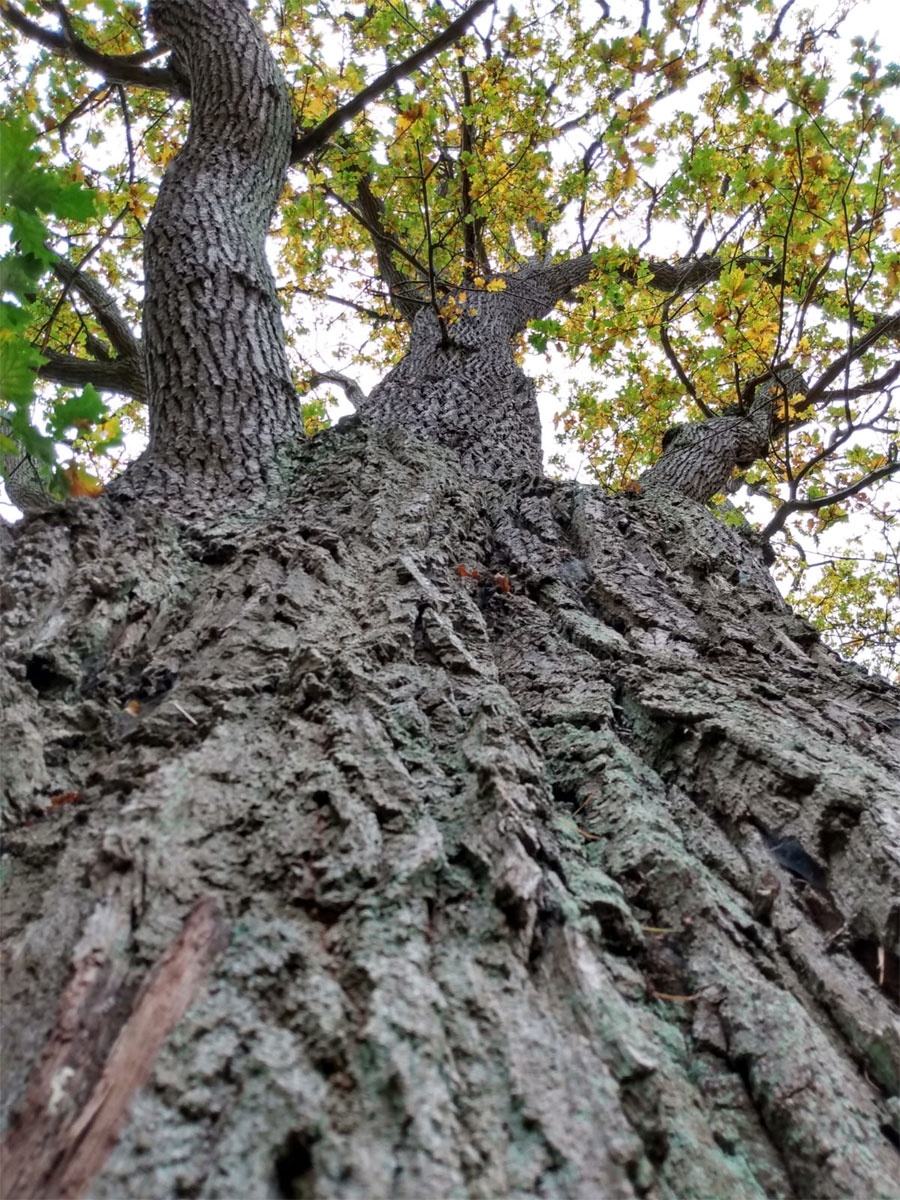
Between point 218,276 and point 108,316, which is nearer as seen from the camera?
point 218,276

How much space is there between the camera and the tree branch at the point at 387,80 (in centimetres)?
341

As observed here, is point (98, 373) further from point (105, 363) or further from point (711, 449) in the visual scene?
point (711, 449)

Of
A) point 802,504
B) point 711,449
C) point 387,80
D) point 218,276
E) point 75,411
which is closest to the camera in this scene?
point 75,411

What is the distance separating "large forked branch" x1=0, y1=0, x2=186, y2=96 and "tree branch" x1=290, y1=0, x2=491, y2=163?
78 centimetres

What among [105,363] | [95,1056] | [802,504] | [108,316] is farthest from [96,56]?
[95,1056]

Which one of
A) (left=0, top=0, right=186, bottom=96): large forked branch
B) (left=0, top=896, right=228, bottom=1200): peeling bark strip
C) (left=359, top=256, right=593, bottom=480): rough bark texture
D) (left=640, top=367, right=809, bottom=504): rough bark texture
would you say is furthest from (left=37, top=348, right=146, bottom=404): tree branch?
(left=0, top=896, right=228, bottom=1200): peeling bark strip

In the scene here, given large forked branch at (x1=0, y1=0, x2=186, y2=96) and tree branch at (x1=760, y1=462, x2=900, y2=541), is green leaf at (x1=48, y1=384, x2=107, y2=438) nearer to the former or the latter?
tree branch at (x1=760, y1=462, x2=900, y2=541)

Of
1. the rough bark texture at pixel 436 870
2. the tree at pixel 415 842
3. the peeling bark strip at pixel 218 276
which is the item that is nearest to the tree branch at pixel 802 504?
the tree at pixel 415 842

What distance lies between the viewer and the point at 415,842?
1.15m

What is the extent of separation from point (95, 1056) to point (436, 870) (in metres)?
0.49

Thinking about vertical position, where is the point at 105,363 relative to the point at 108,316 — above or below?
below

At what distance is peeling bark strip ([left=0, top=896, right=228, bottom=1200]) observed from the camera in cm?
73

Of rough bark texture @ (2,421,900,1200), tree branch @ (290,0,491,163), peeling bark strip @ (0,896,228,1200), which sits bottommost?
peeling bark strip @ (0,896,228,1200)

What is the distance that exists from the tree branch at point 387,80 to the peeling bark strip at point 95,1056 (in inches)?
155
